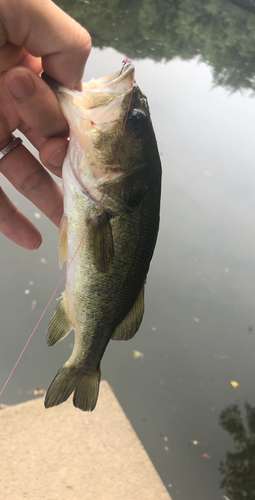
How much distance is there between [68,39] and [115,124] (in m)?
A: 0.31

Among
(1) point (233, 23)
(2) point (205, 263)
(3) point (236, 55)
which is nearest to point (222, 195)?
(2) point (205, 263)

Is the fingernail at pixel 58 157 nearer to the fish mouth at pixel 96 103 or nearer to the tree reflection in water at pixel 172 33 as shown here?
the fish mouth at pixel 96 103

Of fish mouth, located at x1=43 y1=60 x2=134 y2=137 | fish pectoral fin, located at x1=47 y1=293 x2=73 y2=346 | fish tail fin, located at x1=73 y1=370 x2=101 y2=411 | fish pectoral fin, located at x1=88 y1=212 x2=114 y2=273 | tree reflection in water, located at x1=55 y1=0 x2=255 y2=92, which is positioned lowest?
tree reflection in water, located at x1=55 y1=0 x2=255 y2=92

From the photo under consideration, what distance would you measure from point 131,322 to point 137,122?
0.80m

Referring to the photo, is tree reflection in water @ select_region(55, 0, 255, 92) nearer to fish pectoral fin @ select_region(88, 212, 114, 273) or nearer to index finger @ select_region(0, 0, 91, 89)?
index finger @ select_region(0, 0, 91, 89)

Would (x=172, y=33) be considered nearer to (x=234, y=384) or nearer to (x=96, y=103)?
(x=234, y=384)

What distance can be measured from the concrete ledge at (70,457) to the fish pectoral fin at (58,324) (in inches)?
44.5

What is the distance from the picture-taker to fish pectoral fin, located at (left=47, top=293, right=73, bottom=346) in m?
1.31

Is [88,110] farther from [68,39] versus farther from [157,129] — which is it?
[157,129]

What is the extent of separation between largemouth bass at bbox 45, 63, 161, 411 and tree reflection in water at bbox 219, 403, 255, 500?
167cm

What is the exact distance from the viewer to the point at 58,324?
1.32 m

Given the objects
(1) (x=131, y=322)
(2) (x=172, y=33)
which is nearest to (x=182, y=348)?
(1) (x=131, y=322)

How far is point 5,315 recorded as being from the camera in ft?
7.89

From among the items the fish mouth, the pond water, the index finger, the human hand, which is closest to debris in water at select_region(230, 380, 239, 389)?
the pond water
